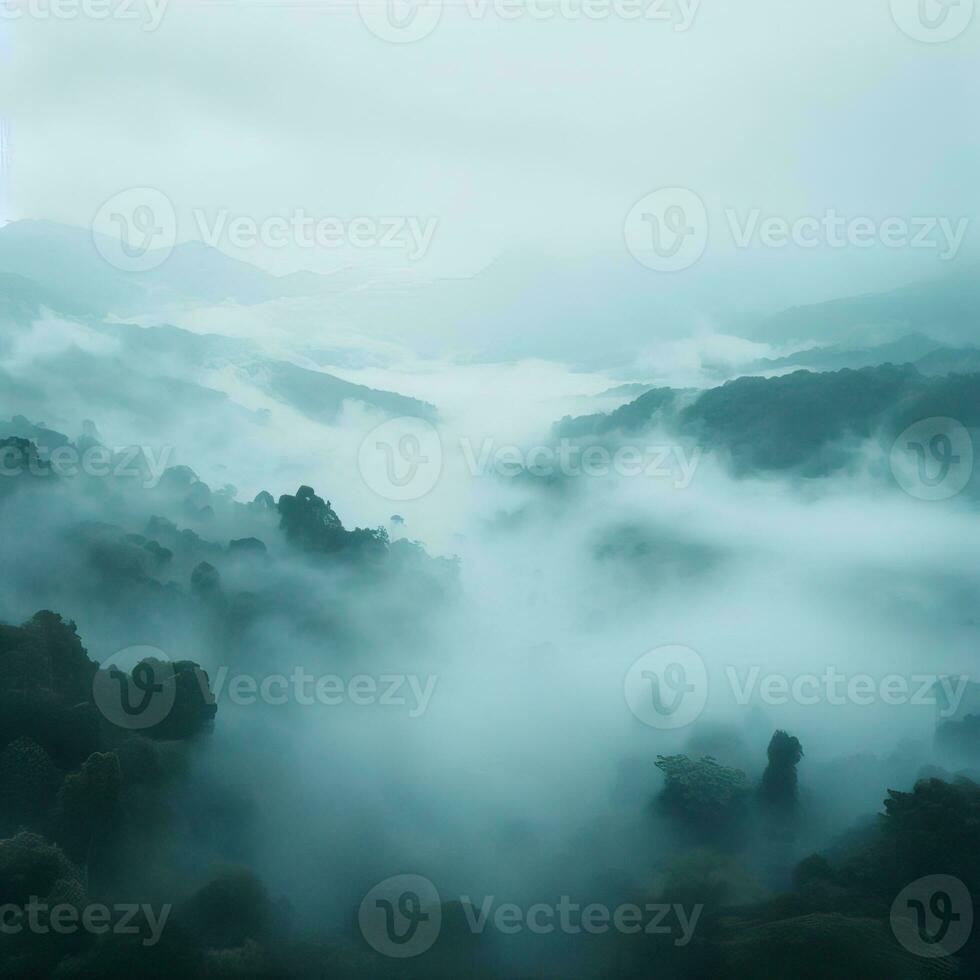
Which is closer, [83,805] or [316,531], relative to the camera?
[83,805]

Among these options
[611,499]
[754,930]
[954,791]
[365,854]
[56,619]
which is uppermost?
[611,499]

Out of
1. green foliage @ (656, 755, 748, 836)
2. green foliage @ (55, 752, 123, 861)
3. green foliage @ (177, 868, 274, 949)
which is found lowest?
green foliage @ (177, 868, 274, 949)

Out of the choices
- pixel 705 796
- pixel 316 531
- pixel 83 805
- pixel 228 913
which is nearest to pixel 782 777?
pixel 705 796

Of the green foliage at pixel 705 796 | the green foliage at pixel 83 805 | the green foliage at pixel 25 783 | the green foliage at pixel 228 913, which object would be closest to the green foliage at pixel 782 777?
the green foliage at pixel 705 796

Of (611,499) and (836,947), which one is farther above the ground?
(611,499)

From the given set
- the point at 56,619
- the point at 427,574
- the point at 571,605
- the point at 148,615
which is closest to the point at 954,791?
the point at 56,619

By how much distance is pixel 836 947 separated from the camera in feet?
114

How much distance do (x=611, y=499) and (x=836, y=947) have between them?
6227 inches

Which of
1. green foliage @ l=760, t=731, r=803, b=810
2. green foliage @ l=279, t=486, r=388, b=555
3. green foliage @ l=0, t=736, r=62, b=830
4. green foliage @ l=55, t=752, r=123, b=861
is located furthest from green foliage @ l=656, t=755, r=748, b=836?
green foliage @ l=279, t=486, r=388, b=555

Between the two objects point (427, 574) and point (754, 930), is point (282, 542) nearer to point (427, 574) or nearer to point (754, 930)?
point (427, 574)

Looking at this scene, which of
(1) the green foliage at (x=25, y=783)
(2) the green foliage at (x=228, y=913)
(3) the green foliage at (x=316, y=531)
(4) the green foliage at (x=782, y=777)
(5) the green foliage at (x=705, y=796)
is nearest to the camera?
(2) the green foliage at (x=228, y=913)

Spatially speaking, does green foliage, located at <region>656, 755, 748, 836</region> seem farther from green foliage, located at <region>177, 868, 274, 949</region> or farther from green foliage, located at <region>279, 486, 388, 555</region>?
green foliage, located at <region>279, 486, 388, 555</region>

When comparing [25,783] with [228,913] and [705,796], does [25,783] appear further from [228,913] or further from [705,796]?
[705,796]

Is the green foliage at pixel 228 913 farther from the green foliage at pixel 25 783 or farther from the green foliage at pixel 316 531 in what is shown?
the green foliage at pixel 316 531
